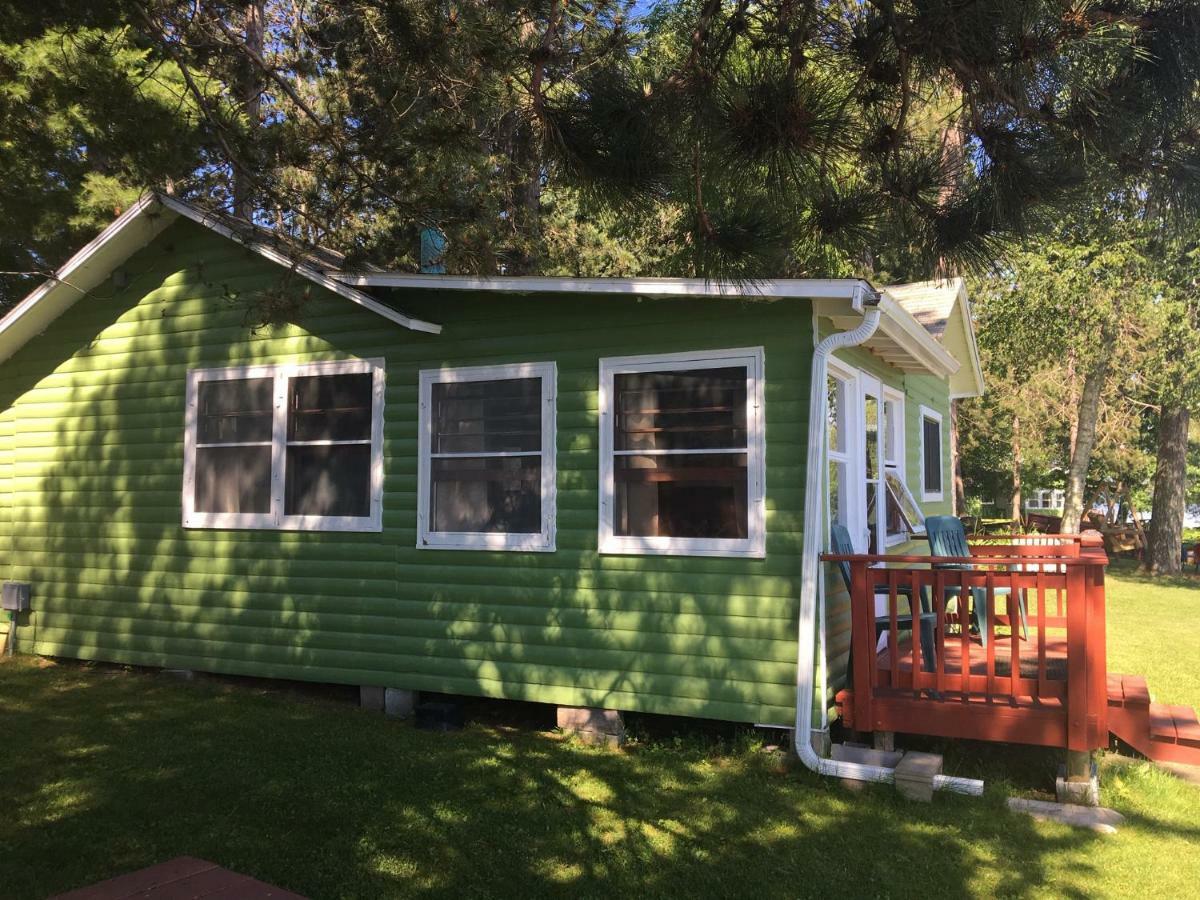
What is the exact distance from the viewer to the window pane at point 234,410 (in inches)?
288

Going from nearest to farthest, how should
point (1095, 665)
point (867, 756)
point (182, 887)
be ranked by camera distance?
1. point (182, 887)
2. point (1095, 665)
3. point (867, 756)

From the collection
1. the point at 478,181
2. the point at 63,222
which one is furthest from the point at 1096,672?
the point at 63,222

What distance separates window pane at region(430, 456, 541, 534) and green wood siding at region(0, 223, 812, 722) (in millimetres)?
211

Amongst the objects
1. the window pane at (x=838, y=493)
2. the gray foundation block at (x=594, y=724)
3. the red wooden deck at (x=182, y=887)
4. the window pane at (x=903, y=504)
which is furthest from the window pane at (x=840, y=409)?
the red wooden deck at (x=182, y=887)

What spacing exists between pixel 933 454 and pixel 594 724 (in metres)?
5.74

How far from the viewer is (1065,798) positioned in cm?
488

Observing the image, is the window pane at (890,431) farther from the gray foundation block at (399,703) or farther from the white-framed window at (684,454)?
the gray foundation block at (399,703)

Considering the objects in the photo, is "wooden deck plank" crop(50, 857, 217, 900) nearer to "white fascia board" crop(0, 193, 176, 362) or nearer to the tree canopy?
the tree canopy

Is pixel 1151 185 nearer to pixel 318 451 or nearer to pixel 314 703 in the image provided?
pixel 318 451

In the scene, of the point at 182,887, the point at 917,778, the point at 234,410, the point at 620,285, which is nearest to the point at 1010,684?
the point at 917,778

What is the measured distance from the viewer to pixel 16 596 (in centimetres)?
816

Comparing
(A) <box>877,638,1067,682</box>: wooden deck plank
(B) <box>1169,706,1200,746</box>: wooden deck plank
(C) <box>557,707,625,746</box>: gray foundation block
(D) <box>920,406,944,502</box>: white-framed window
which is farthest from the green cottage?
(B) <box>1169,706,1200,746</box>: wooden deck plank

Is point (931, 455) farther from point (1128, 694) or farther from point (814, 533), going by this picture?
point (814, 533)

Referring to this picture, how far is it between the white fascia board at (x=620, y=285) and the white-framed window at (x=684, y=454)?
18.3 inches
